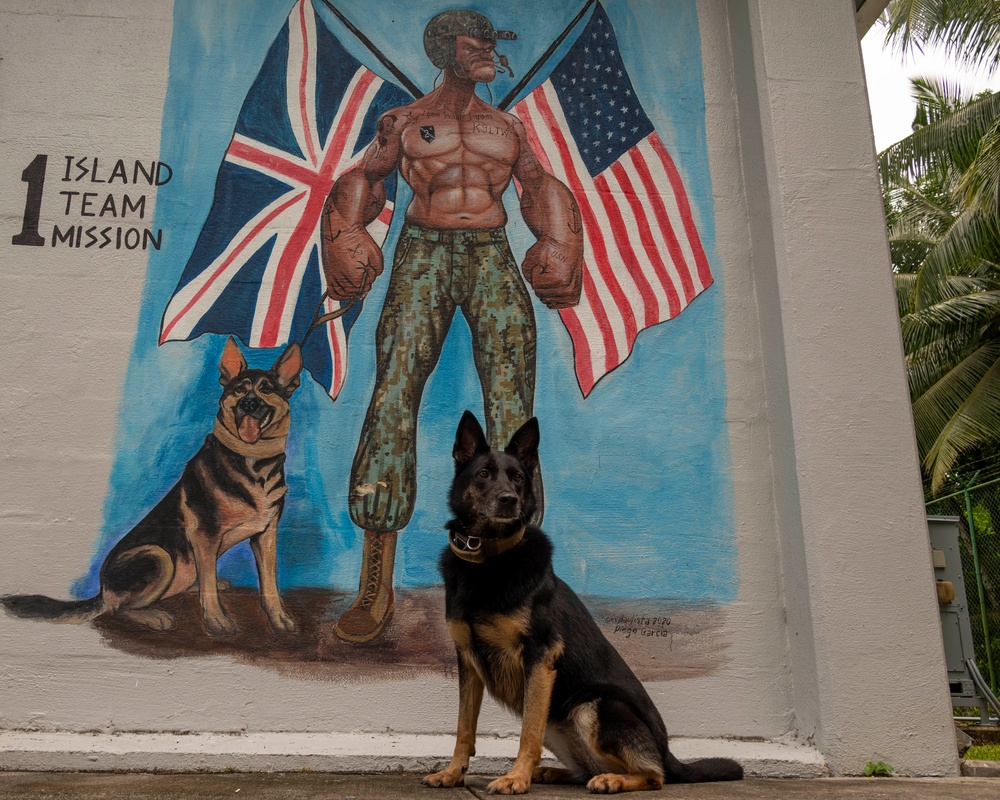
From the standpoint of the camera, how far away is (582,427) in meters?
5.33

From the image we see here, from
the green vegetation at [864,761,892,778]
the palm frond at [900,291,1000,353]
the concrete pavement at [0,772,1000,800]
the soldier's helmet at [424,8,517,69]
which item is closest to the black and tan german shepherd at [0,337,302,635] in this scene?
the concrete pavement at [0,772,1000,800]

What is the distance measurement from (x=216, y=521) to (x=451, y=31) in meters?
3.78

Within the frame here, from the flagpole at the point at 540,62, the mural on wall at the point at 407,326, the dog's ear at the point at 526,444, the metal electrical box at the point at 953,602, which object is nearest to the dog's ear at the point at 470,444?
the dog's ear at the point at 526,444

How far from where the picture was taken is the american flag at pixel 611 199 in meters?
5.56

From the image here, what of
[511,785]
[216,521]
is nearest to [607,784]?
[511,785]

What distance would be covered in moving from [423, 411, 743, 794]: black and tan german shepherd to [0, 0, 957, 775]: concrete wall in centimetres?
110

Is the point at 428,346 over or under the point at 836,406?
Answer: over

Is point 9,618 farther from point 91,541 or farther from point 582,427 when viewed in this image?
point 582,427

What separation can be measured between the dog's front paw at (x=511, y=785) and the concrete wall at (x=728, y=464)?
4.24 feet

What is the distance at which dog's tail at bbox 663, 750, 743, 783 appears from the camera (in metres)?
3.69

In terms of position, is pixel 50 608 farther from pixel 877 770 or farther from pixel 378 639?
pixel 877 770

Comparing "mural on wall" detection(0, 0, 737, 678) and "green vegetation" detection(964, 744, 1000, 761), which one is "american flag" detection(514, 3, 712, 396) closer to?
"mural on wall" detection(0, 0, 737, 678)

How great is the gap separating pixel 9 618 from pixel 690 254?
4.70m

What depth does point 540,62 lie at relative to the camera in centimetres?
603
